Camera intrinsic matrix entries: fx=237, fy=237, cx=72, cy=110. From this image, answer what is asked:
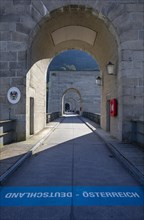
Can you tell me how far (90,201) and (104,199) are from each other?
28 cm

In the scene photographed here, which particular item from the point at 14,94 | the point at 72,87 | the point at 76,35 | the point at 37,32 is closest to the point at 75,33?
the point at 76,35

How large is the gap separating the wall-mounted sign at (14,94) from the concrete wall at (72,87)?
33.6 m

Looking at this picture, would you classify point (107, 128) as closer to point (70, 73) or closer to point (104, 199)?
point (104, 199)

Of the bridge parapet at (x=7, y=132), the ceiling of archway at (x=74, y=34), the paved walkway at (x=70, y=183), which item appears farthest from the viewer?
the ceiling of archway at (x=74, y=34)

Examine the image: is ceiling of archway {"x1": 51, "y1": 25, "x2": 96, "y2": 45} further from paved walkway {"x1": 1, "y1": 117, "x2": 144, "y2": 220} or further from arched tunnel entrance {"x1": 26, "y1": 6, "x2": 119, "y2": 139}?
paved walkway {"x1": 1, "y1": 117, "x2": 144, "y2": 220}

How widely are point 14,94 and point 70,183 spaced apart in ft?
21.1

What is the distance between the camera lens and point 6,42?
1064 cm

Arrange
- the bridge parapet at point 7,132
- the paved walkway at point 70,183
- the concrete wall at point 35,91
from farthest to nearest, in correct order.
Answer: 1. the concrete wall at point 35,91
2. the bridge parapet at point 7,132
3. the paved walkway at point 70,183

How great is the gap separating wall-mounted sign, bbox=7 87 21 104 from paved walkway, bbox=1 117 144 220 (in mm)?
2771

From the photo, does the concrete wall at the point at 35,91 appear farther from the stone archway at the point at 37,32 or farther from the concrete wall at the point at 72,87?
the concrete wall at the point at 72,87

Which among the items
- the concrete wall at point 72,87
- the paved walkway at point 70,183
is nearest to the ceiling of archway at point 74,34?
the paved walkway at point 70,183

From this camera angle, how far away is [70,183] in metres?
5.17

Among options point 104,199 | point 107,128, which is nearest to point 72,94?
point 107,128

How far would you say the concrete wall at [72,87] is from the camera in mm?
44469
